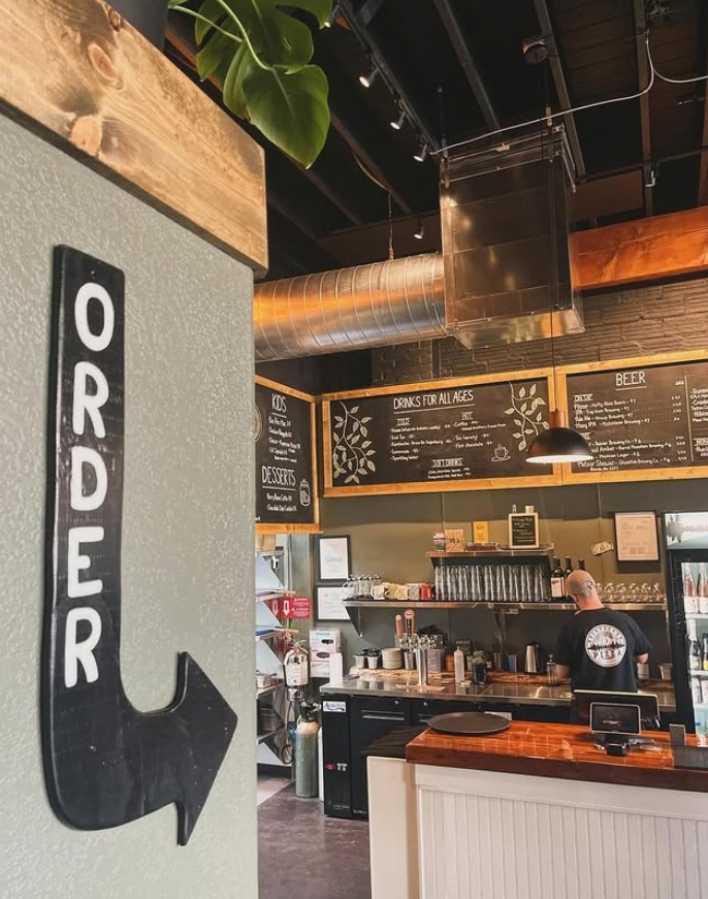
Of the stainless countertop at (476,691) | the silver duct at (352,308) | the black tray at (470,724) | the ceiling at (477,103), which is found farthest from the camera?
the stainless countertop at (476,691)

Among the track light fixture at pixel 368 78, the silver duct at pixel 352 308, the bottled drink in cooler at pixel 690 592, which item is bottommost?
the bottled drink in cooler at pixel 690 592

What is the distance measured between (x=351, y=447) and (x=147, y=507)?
5013 millimetres

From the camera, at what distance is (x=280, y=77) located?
0.86m

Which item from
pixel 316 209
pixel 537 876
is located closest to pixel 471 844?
pixel 537 876

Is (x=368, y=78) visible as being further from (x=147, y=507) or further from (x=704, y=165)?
(x=147, y=507)

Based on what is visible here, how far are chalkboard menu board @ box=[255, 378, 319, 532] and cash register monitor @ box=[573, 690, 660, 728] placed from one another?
253cm

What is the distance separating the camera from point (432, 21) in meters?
3.20

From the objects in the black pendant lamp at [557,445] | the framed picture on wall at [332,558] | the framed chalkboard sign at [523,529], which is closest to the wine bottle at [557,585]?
the framed chalkboard sign at [523,529]

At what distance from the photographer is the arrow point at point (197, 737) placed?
69 centimetres

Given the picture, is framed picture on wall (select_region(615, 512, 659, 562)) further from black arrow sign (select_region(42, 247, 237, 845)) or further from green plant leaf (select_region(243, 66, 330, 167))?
black arrow sign (select_region(42, 247, 237, 845))

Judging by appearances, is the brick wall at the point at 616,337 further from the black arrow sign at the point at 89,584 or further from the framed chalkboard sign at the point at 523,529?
the black arrow sign at the point at 89,584

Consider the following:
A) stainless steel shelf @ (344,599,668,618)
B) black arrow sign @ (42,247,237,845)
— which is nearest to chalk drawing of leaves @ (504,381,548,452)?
stainless steel shelf @ (344,599,668,618)

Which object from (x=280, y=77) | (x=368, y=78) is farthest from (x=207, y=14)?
(x=368, y=78)

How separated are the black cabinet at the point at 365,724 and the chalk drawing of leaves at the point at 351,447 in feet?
5.31
